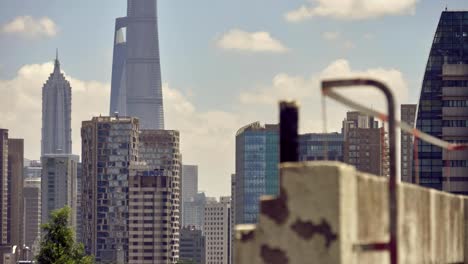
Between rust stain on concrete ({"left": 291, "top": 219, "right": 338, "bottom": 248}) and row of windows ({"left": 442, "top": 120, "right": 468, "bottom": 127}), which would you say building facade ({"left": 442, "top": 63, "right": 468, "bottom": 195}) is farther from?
rust stain on concrete ({"left": 291, "top": 219, "right": 338, "bottom": 248})

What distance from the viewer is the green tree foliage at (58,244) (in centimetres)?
7125

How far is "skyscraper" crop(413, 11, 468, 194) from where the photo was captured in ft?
516

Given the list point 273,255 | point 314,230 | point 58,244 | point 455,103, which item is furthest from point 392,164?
point 455,103

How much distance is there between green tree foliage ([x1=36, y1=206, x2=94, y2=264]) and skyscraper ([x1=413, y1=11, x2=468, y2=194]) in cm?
7601

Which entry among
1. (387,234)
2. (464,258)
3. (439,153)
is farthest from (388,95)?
(439,153)

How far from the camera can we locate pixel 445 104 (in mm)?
169500

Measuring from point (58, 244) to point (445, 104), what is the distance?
4005 inches

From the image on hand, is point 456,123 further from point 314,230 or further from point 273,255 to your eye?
point 314,230

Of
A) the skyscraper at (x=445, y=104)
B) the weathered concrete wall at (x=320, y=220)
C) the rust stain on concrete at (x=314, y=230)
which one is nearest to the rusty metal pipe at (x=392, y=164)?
the weathered concrete wall at (x=320, y=220)

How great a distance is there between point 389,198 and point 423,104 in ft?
544

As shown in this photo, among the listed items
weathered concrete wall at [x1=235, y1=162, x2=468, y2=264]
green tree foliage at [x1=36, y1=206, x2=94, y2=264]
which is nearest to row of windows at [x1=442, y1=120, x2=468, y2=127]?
green tree foliage at [x1=36, y1=206, x2=94, y2=264]

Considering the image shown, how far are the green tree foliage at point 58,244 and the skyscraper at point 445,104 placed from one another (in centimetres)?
7601

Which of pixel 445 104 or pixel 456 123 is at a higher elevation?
pixel 445 104

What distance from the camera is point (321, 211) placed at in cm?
1620
